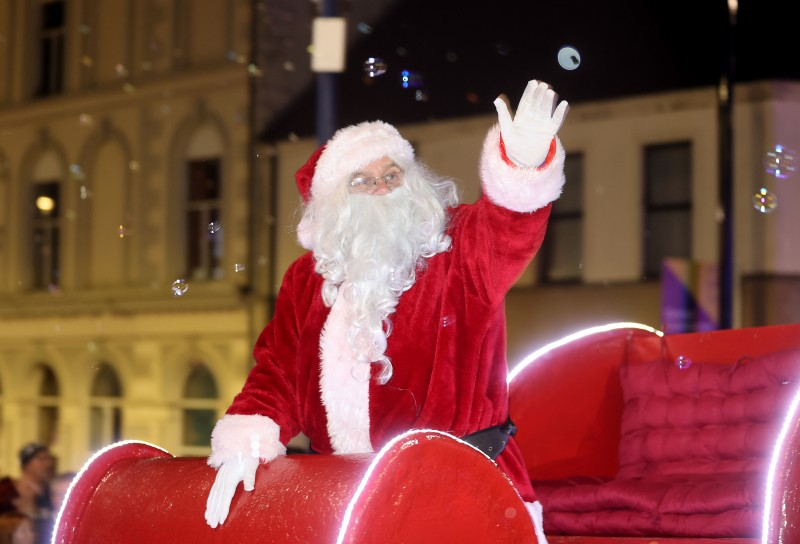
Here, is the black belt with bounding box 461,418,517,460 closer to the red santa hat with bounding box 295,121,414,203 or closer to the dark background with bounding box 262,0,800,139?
the red santa hat with bounding box 295,121,414,203

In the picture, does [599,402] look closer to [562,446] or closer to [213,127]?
[562,446]

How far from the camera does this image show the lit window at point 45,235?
18219 millimetres

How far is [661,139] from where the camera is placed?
12836 mm

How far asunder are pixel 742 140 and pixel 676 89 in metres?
0.92

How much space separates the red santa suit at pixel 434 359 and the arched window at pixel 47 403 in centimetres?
1518

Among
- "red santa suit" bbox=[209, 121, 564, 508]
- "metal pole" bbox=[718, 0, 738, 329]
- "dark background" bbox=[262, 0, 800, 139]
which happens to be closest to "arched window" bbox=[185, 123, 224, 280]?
"dark background" bbox=[262, 0, 800, 139]

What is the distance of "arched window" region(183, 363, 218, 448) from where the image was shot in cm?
1597

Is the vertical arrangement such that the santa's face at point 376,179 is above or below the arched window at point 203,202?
below

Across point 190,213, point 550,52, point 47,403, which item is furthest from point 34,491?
point 47,403

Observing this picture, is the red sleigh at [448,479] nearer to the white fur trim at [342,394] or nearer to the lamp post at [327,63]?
the white fur trim at [342,394]

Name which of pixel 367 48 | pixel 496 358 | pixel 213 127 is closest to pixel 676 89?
pixel 367 48

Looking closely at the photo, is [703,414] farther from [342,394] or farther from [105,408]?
[105,408]

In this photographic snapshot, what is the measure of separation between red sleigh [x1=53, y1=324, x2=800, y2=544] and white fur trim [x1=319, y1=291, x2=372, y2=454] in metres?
0.30

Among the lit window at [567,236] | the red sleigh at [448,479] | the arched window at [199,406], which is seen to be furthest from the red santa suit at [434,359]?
the arched window at [199,406]
